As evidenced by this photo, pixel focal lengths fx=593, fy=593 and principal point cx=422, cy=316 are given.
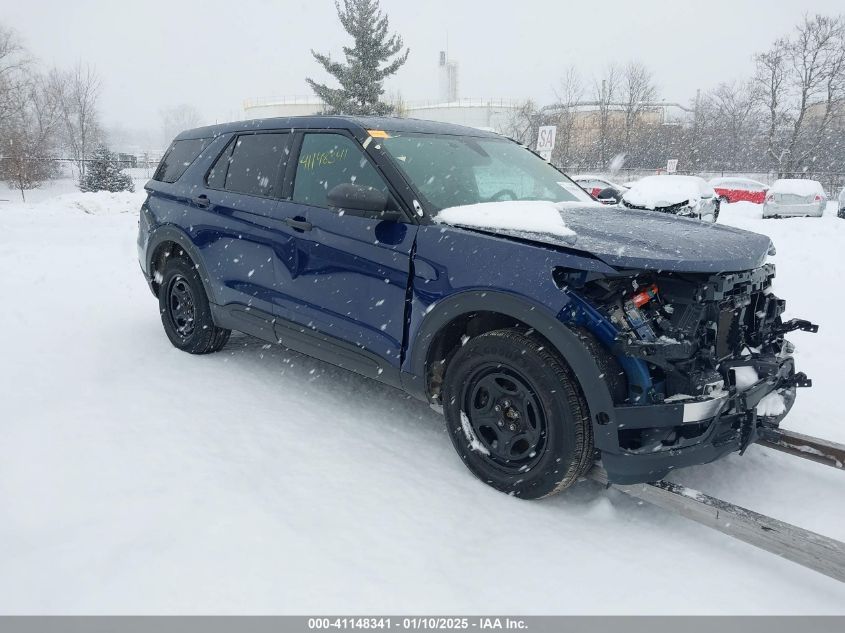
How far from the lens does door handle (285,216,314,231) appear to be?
3.54 meters

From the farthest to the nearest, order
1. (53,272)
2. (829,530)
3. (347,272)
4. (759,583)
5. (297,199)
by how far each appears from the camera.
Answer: (53,272) → (297,199) → (347,272) → (829,530) → (759,583)

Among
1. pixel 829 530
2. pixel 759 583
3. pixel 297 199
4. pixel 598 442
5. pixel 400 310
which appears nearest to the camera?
pixel 759 583

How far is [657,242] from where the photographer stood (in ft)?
8.40

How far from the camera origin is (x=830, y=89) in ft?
125

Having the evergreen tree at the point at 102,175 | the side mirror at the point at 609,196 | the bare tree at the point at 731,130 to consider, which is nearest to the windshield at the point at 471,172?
the side mirror at the point at 609,196

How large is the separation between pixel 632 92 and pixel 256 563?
51114 mm

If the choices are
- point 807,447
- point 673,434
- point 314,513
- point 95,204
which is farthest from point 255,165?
point 95,204

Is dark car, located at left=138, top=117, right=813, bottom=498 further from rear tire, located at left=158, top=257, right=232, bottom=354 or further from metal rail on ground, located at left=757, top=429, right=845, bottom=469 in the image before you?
rear tire, located at left=158, top=257, right=232, bottom=354

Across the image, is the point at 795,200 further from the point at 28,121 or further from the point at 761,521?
the point at 28,121

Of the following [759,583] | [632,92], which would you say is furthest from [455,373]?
[632,92]

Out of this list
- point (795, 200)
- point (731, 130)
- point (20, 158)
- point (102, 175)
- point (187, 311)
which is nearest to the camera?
point (187, 311)

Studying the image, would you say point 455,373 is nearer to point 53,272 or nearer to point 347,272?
point 347,272

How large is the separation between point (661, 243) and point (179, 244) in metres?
3.61

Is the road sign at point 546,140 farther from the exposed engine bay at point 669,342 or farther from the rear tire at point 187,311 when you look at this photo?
the exposed engine bay at point 669,342
